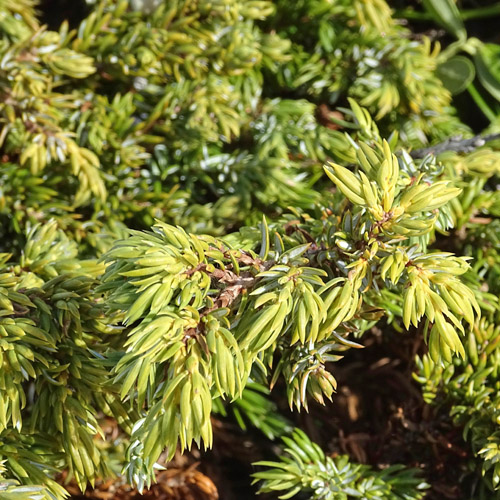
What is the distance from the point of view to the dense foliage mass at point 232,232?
685mm

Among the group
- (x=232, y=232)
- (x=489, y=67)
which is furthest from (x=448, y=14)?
(x=232, y=232)

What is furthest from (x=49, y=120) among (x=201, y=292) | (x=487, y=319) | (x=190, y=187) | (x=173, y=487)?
(x=487, y=319)

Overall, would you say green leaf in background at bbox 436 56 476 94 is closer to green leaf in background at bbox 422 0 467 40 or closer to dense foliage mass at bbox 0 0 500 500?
dense foliage mass at bbox 0 0 500 500

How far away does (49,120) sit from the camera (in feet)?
3.52

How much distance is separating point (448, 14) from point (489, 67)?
7.3 inches

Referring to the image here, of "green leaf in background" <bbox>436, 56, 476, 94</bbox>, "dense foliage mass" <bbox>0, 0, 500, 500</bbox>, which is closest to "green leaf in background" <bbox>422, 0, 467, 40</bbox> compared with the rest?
"dense foliage mass" <bbox>0, 0, 500, 500</bbox>

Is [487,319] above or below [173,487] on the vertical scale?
above

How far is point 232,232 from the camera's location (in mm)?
1210

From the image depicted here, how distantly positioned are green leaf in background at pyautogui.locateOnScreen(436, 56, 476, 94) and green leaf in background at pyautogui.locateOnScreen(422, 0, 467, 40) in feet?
0.50

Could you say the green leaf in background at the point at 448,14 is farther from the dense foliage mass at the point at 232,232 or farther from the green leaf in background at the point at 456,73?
the green leaf in background at the point at 456,73

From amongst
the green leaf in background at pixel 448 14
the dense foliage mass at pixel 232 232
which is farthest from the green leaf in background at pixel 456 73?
the green leaf in background at pixel 448 14

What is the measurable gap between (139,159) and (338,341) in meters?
0.59

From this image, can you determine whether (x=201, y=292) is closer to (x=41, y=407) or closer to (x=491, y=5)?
(x=41, y=407)

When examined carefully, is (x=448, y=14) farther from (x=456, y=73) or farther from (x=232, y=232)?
(x=232, y=232)
